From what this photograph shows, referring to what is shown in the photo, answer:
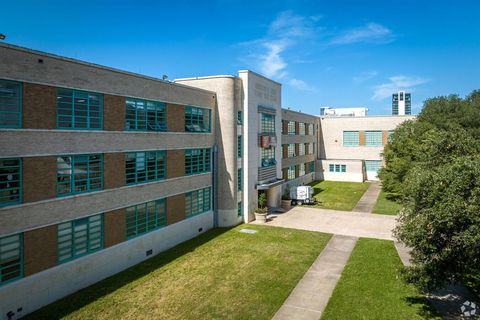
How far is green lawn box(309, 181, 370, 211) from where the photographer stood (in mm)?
37750

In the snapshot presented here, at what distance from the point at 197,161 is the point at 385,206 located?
21957mm

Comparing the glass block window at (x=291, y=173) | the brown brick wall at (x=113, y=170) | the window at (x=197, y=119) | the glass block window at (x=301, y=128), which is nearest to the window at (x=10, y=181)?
the brown brick wall at (x=113, y=170)

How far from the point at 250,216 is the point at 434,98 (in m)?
33.4

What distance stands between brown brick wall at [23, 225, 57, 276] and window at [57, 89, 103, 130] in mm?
4730

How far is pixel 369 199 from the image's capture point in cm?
4153

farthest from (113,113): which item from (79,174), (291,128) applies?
(291,128)

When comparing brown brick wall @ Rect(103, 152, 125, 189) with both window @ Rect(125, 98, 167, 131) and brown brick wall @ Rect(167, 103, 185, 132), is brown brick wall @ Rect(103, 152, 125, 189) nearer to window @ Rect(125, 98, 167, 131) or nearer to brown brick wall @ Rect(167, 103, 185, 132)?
window @ Rect(125, 98, 167, 131)

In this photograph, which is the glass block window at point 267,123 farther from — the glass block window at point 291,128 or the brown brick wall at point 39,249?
the brown brick wall at point 39,249

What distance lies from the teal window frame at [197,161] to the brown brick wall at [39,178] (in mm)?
10371

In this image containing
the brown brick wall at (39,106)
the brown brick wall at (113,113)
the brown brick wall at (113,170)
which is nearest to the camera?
the brown brick wall at (39,106)

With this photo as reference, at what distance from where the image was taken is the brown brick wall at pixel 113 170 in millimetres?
18641

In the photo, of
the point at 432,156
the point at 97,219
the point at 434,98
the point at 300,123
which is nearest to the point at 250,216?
the point at 97,219

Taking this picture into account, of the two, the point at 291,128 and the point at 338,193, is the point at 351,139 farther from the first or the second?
the point at 338,193

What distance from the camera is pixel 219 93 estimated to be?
1119 inches
